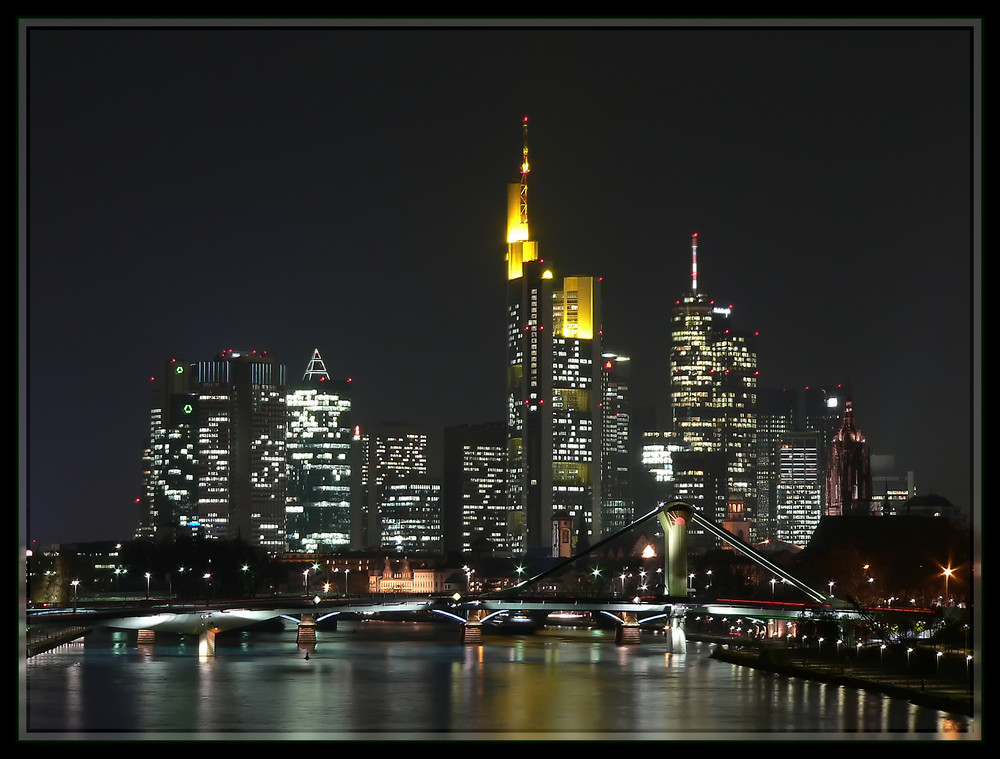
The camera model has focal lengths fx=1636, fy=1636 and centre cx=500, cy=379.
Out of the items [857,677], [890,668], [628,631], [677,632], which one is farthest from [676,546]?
[857,677]

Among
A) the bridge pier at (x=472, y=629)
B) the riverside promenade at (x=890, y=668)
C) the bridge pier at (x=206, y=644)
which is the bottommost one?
the bridge pier at (x=472, y=629)

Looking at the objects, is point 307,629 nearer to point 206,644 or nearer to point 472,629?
point 472,629

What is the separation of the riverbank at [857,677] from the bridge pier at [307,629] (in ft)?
73.6

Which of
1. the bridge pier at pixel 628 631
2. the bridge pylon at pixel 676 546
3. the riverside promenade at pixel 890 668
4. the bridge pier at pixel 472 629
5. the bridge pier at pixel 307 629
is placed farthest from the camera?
the bridge pylon at pixel 676 546

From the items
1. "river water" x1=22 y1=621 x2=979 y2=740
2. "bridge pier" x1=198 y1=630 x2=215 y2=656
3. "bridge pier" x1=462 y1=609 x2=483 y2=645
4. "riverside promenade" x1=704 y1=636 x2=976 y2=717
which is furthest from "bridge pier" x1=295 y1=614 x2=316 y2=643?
"riverside promenade" x1=704 y1=636 x2=976 y2=717

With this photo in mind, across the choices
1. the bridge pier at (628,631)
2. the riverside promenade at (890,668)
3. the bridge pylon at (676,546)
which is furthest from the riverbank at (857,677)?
the bridge pylon at (676,546)

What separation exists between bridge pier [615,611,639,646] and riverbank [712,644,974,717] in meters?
11.2

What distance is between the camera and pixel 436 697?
187 feet

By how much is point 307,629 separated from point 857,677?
131 ft

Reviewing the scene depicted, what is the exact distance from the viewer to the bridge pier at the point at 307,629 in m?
89.8

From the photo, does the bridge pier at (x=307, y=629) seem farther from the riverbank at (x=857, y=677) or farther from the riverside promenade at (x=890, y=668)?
the riverside promenade at (x=890, y=668)
